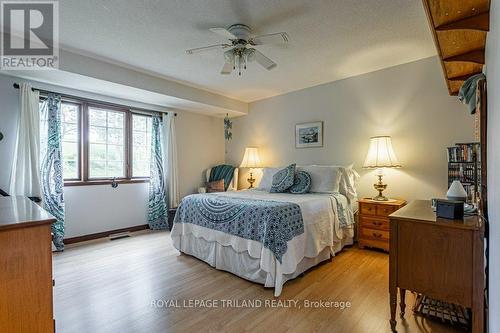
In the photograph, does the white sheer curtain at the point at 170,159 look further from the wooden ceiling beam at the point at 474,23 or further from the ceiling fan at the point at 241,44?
the wooden ceiling beam at the point at 474,23

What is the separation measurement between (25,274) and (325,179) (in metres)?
3.12

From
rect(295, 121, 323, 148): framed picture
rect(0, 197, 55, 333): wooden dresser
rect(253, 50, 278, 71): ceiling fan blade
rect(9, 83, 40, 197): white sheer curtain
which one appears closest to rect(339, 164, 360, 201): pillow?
rect(295, 121, 323, 148): framed picture

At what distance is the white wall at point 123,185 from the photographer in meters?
3.07

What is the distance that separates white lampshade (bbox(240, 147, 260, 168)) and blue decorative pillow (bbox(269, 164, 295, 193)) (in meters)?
1.17

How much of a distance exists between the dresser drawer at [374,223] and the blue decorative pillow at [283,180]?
1.06 metres

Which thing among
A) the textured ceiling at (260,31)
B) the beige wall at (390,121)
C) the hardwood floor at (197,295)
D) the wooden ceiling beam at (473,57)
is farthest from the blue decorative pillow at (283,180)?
the wooden ceiling beam at (473,57)

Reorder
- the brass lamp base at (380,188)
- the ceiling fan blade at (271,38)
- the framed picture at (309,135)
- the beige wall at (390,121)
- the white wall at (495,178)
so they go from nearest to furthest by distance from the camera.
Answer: the white wall at (495,178), the ceiling fan blade at (271,38), the beige wall at (390,121), the brass lamp base at (380,188), the framed picture at (309,135)

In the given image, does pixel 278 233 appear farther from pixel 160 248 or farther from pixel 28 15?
pixel 28 15

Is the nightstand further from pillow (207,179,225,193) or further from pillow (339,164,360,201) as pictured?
pillow (207,179,225,193)

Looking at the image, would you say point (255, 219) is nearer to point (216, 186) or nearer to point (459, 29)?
point (459, 29)

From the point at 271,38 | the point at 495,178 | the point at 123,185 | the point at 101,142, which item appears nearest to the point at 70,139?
the point at 101,142

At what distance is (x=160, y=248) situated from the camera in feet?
11.3

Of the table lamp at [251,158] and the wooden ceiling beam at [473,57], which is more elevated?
the wooden ceiling beam at [473,57]

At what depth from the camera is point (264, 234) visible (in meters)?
2.24
